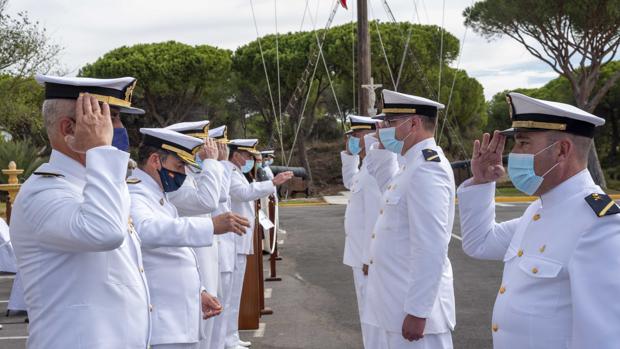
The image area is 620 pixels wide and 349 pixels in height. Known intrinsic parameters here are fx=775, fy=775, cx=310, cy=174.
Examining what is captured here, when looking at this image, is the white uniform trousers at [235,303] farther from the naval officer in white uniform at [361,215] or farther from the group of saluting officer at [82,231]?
the group of saluting officer at [82,231]

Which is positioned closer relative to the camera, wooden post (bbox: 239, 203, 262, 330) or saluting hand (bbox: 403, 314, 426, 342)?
saluting hand (bbox: 403, 314, 426, 342)

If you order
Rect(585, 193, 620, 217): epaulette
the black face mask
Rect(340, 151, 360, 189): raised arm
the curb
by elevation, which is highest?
Rect(585, 193, 620, 217): epaulette

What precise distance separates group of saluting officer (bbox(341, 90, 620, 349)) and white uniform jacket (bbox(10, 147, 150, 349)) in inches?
57.3

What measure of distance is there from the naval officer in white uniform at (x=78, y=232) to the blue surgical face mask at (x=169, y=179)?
144 centimetres

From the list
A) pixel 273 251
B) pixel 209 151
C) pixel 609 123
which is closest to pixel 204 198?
pixel 209 151

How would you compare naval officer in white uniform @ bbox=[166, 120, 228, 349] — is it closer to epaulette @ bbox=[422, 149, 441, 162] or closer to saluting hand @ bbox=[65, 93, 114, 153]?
epaulette @ bbox=[422, 149, 441, 162]

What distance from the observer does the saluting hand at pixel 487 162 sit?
11.0 ft

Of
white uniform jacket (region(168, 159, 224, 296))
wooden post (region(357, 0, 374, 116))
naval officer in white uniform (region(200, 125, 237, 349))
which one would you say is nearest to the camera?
white uniform jacket (region(168, 159, 224, 296))

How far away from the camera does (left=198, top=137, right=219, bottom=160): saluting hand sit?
560 centimetres

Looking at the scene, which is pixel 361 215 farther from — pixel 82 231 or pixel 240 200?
→ pixel 82 231

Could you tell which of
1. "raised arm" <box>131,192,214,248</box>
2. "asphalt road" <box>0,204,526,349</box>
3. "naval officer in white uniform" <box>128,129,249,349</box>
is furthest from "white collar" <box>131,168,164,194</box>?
"asphalt road" <box>0,204,526,349</box>

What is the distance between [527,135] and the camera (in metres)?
3.03

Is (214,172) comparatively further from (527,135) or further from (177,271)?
(527,135)

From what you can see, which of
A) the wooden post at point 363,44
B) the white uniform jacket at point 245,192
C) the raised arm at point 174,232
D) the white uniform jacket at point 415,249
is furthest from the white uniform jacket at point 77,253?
the wooden post at point 363,44
